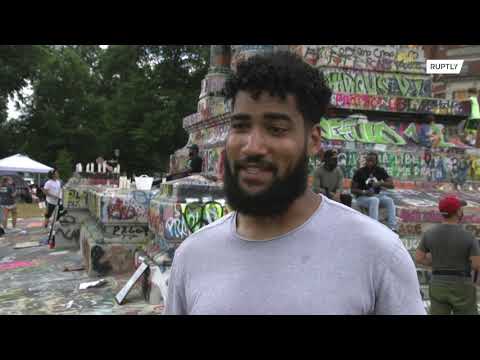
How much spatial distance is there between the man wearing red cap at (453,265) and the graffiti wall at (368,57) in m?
9.26

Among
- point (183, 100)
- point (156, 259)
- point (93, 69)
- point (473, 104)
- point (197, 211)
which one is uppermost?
point (93, 69)

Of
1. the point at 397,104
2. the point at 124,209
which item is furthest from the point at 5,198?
the point at 397,104

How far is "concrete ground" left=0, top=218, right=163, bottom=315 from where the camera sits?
7.43m

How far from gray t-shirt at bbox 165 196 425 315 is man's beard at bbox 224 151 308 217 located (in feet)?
0.37

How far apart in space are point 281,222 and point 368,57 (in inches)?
545

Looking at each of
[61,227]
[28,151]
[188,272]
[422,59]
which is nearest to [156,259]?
[188,272]

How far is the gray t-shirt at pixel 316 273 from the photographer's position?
67.7 inches

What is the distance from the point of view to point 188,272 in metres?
2.00

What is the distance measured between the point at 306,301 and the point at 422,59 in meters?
15.7

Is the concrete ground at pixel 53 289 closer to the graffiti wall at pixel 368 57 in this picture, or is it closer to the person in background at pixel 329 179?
the person in background at pixel 329 179

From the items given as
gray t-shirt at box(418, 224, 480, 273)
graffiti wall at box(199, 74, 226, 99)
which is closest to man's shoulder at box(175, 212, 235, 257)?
gray t-shirt at box(418, 224, 480, 273)

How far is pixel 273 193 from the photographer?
6.25ft

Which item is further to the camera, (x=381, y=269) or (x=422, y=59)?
(x=422, y=59)

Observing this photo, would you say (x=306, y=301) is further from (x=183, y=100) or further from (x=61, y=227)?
(x=183, y=100)
